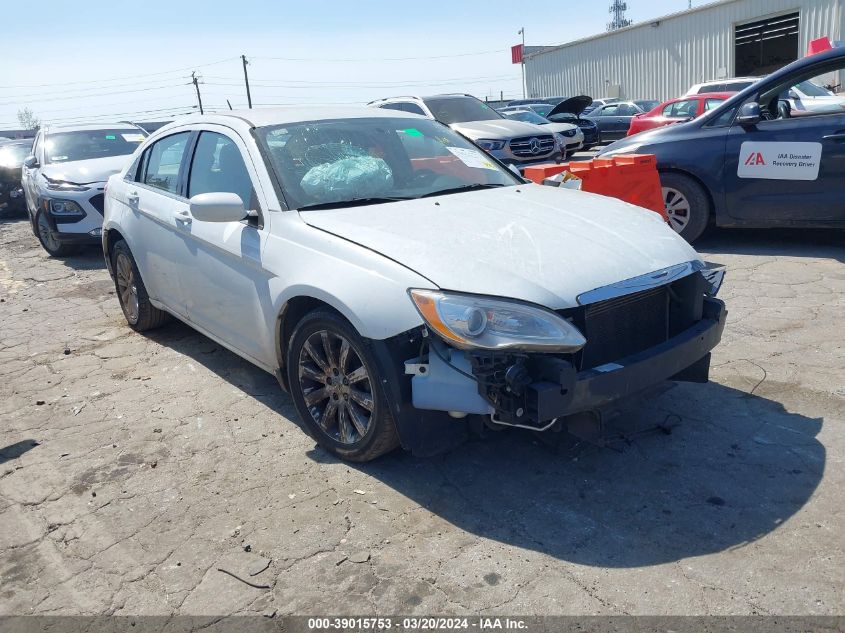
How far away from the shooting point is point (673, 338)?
133 inches

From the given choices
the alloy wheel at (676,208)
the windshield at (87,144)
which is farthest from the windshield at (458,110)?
the alloy wheel at (676,208)

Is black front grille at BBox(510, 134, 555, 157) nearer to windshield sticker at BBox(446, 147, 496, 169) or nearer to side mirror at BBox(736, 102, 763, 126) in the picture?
side mirror at BBox(736, 102, 763, 126)

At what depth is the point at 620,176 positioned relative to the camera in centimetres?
658

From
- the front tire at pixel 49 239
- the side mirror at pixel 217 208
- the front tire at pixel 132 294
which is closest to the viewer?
the side mirror at pixel 217 208

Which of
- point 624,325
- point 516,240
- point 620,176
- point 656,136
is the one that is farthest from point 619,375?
point 656,136

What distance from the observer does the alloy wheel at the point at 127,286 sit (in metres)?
5.72

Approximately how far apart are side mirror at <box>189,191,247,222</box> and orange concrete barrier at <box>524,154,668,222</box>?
325 cm

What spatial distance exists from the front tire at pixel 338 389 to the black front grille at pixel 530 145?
27.7 feet

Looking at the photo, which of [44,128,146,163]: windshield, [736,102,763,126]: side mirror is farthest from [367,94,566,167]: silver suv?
[736,102,763,126]: side mirror

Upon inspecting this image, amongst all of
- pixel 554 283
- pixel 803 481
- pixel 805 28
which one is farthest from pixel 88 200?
pixel 805 28

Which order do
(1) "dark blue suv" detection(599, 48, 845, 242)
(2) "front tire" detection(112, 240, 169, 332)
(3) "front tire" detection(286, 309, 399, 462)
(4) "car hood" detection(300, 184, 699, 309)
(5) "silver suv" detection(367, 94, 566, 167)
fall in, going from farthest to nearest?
(5) "silver suv" detection(367, 94, 566, 167) < (1) "dark blue suv" detection(599, 48, 845, 242) < (2) "front tire" detection(112, 240, 169, 332) < (3) "front tire" detection(286, 309, 399, 462) < (4) "car hood" detection(300, 184, 699, 309)

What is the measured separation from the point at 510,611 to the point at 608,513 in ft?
2.37

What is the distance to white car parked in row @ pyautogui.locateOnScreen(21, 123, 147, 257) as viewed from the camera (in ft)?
30.8

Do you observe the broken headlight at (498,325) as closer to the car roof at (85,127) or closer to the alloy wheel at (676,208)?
the alloy wheel at (676,208)
